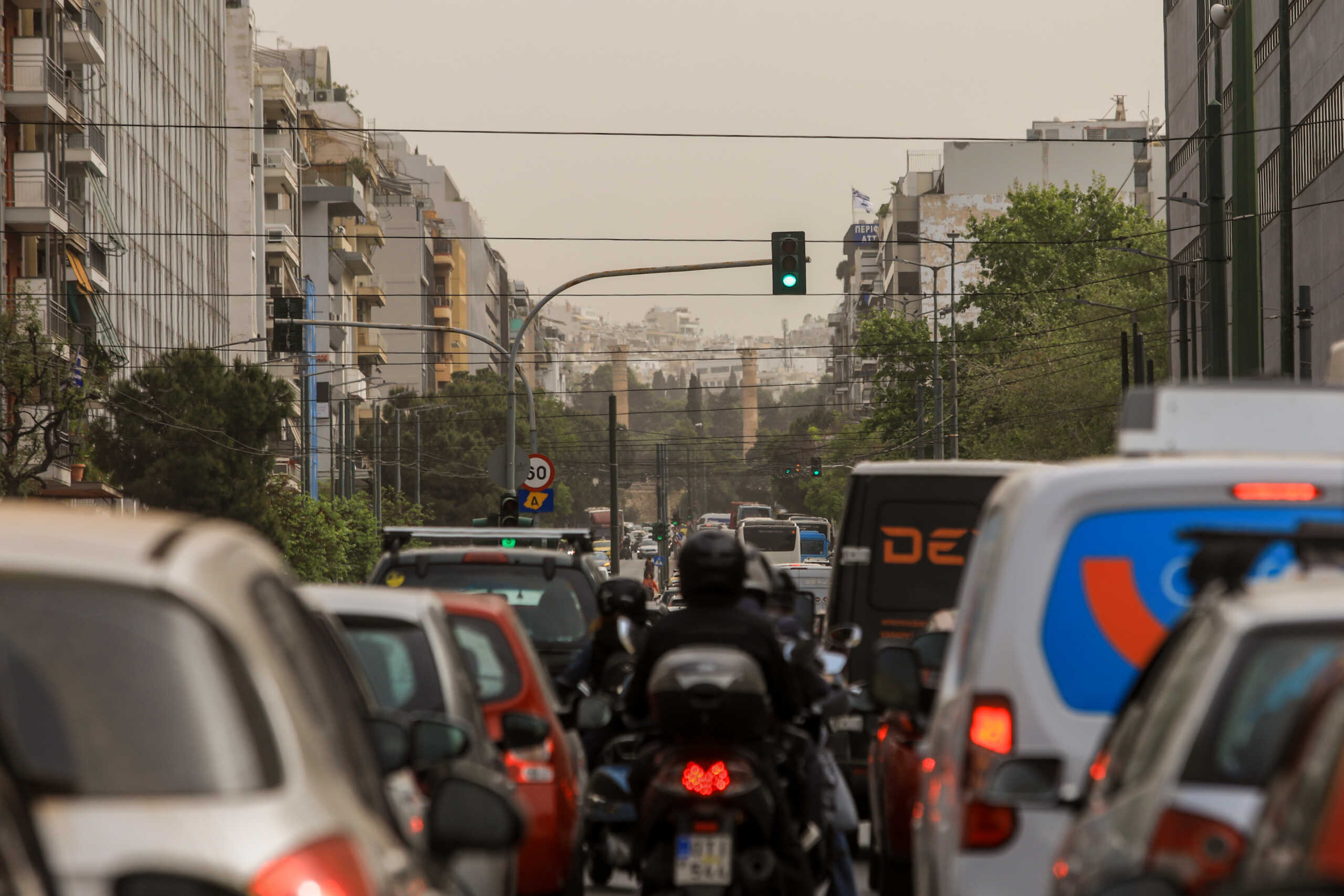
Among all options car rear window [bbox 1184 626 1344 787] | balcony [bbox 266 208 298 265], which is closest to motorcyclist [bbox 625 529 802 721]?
car rear window [bbox 1184 626 1344 787]

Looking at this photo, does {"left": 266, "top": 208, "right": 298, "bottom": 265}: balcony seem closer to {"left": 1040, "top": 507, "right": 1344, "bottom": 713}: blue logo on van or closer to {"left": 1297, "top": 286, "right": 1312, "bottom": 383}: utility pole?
{"left": 1297, "top": 286, "right": 1312, "bottom": 383}: utility pole

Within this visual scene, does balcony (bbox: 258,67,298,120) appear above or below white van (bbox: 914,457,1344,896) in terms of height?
above

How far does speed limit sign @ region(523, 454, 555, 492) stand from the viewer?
36.8 metres

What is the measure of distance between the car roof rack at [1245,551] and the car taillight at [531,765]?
155 inches

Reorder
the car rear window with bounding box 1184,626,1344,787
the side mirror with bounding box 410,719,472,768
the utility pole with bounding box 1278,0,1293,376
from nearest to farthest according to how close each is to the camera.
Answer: the car rear window with bounding box 1184,626,1344,787, the side mirror with bounding box 410,719,472,768, the utility pole with bounding box 1278,0,1293,376

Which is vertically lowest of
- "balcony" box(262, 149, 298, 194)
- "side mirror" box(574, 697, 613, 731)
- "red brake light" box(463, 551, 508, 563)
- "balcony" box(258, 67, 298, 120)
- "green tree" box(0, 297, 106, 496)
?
"side mirror" box(574, 697, 613, 731)

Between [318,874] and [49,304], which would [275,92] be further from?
[318,874]

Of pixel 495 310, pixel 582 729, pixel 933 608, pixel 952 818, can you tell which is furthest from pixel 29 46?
pixel 495 310

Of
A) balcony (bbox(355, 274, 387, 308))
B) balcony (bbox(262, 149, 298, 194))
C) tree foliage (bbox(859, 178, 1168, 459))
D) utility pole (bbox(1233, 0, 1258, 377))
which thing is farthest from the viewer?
balcony (bbox(355, 274, 387, 308))

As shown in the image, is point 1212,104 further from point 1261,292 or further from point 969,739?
point 969,739

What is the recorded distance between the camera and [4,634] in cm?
329

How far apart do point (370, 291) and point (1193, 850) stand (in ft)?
405

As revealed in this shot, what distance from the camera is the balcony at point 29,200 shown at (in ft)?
178

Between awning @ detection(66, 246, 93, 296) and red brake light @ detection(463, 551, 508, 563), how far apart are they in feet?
150
